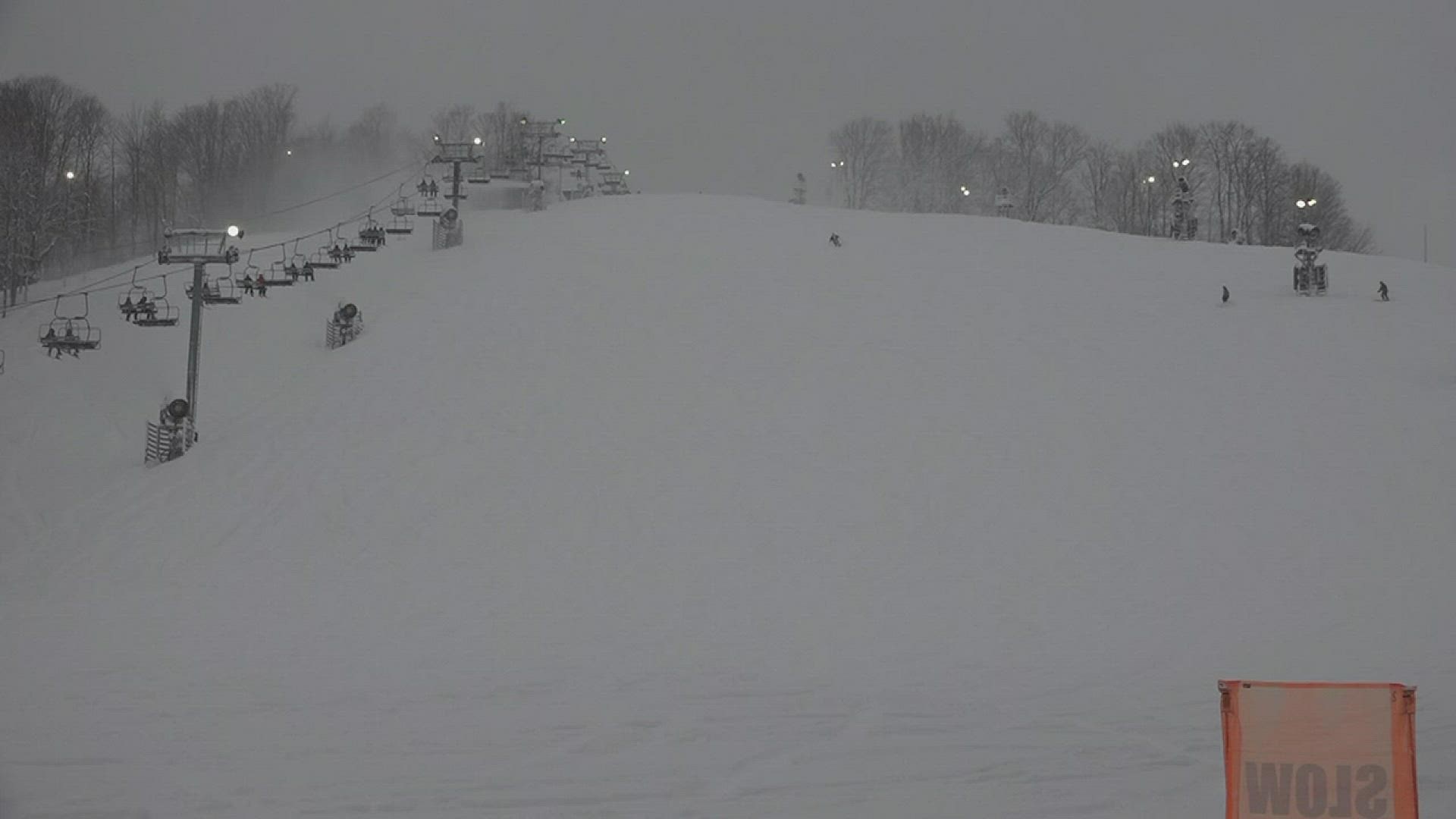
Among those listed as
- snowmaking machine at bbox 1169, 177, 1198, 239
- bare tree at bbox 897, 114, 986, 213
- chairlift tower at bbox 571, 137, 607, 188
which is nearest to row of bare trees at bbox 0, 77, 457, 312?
chairlift tower at bbox 571, 137, 607, 188

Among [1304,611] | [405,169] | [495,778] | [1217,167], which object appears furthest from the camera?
[405,169]

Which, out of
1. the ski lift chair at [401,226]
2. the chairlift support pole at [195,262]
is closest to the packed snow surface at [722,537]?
the chairlift support pole at [195,262]

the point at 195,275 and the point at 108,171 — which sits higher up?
the point at 108,171

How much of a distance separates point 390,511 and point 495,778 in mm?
12878

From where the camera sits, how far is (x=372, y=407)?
26094 millimetres

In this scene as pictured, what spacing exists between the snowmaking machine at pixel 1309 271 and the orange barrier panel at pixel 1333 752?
3342 cm

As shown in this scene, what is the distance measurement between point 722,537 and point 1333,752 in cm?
1444

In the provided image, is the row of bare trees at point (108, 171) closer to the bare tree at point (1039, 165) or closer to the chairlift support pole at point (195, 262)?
the chairlift support pole at point (195, 262)

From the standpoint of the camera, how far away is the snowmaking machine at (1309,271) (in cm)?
3469

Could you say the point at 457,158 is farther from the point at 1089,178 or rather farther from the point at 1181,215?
the point at 1089,178

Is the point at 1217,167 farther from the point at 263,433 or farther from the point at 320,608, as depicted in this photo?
the point at 320,608

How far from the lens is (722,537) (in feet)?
62.7

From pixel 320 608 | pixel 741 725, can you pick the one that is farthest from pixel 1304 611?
pixel 320 608

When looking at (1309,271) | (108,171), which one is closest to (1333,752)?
(1309,271)
